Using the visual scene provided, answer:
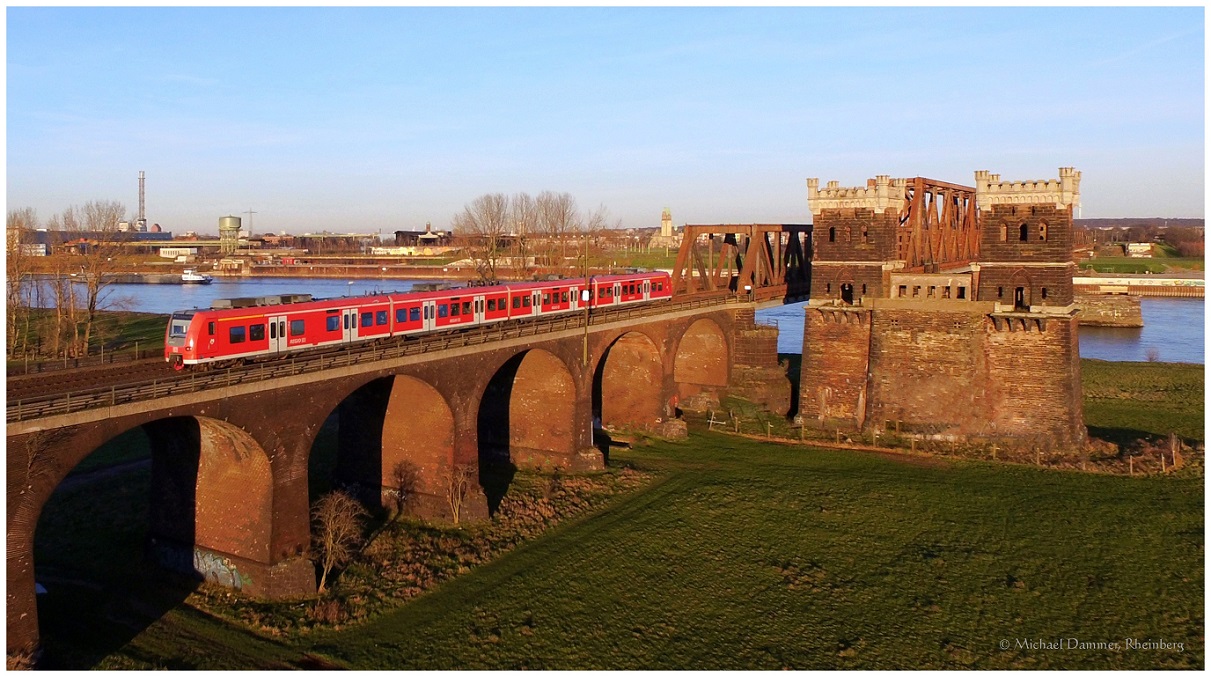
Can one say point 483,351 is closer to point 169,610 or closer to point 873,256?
point 169,610

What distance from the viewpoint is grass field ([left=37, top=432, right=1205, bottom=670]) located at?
73.3 ft

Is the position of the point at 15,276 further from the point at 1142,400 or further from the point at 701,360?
the point at 1142,400

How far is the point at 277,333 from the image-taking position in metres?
28.5

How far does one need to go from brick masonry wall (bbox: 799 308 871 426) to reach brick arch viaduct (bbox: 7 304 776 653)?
12.0m

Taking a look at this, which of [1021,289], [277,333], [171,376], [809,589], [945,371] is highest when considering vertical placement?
[1021,289]

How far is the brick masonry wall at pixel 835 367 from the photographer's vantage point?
45.9 meters

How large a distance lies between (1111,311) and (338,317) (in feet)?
292

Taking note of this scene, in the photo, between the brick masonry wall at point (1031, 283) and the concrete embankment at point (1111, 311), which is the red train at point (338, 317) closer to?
the brick masonry wall at point (1031, 283)

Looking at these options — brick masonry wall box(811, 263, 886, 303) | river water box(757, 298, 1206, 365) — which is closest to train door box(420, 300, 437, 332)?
brick masonry wall box(811, 263, 886, 303)

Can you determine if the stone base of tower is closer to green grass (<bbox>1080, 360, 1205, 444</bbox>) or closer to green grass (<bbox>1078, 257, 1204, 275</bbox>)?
green grass (<bbox>1080, 360, 1205, 444</bbox>)

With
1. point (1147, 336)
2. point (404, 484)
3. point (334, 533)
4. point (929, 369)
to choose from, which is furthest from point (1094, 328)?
point (334, 533)

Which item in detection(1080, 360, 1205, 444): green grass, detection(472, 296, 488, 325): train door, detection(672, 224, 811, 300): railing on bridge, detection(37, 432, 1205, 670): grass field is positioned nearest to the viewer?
detection(37, 432, 1205, 670): grass field

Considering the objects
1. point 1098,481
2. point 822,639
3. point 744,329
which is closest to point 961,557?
point 822,639

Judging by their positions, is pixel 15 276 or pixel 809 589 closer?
pixel 809 589
